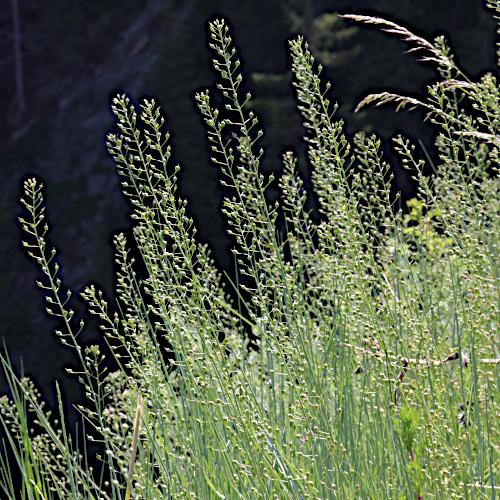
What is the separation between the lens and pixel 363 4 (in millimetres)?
22844

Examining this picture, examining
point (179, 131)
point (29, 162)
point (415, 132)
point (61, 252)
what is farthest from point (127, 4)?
point (415, 132)

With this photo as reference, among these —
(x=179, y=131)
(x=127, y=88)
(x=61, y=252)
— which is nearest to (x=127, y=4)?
(x=127, y=88)

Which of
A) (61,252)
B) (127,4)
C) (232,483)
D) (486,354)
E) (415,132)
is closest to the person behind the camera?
(232,483)

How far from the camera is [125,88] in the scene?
27500 millimetres

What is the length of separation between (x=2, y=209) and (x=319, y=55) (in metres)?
12.5

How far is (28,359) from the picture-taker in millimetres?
21797

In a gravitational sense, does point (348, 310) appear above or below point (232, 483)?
above

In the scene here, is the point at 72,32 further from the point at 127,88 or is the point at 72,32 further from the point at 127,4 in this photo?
the point at 127,88

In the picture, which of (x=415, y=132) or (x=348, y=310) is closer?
(x=348, y=310)

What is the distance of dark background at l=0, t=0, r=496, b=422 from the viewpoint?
21.2 metres

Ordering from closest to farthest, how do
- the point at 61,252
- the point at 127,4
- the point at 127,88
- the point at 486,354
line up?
the point at 486,354, the point at 61,252, the point at 127,88, the point at 127,4

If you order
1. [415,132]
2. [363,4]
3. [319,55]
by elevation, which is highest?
[363,4]

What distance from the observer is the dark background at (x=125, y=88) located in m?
21.2

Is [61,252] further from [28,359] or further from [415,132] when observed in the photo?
[415,132]
